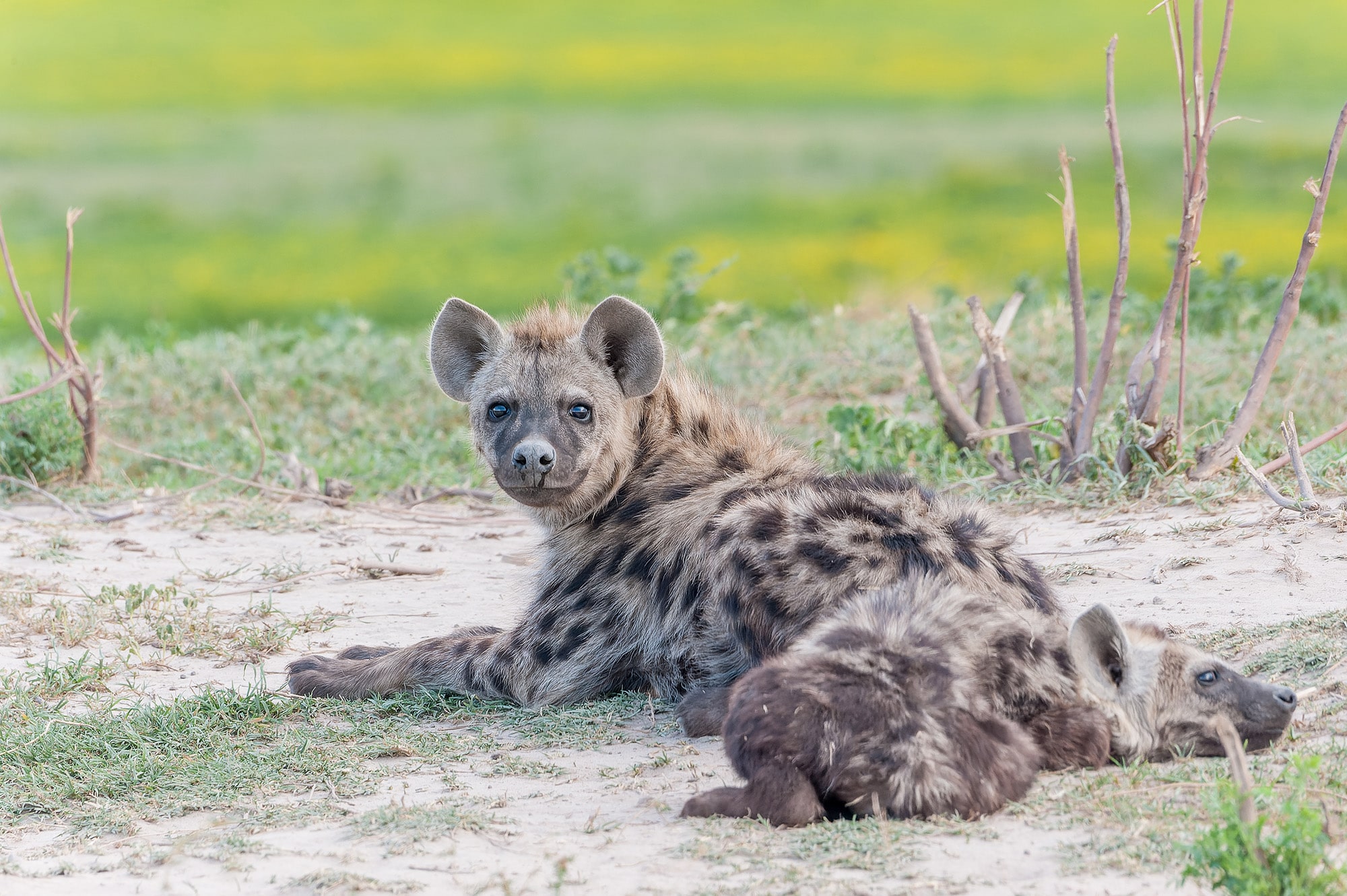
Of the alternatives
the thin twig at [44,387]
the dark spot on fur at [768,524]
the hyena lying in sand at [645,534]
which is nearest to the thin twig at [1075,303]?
the hyena lying in sand at [645,534]

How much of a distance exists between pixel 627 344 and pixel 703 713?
116cm

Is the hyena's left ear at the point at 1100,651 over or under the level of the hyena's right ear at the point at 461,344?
under

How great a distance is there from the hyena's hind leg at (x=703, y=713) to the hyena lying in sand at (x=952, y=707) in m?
0.46

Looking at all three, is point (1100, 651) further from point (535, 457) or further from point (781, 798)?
point (535, 457)

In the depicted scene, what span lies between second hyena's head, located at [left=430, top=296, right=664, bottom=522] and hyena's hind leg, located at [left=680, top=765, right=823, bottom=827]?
1.36 metres

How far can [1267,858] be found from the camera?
211cm

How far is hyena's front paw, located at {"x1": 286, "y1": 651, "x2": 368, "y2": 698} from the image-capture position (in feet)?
12.5

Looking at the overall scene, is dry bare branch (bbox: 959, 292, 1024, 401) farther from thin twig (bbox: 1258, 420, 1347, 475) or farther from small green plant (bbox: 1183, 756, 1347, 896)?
small green plant (bbox: 1183, 756, 1347, 896)

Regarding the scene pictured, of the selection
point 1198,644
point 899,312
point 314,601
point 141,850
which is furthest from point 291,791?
point 899,312

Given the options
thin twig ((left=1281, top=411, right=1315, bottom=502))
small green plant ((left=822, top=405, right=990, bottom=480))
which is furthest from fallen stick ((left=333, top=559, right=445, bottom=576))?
thin twig ((left=1281, top=411, right=1315, bottom=502))

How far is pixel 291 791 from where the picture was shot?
118 inches

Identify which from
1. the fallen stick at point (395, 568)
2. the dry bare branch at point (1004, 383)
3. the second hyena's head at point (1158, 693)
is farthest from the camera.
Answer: the dry bare branch at point (1004, 383)

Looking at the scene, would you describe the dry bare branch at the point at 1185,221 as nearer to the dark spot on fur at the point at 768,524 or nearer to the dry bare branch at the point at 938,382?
the dry bare branch at the point at 938,382

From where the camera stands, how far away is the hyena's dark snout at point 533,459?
3.74 m
